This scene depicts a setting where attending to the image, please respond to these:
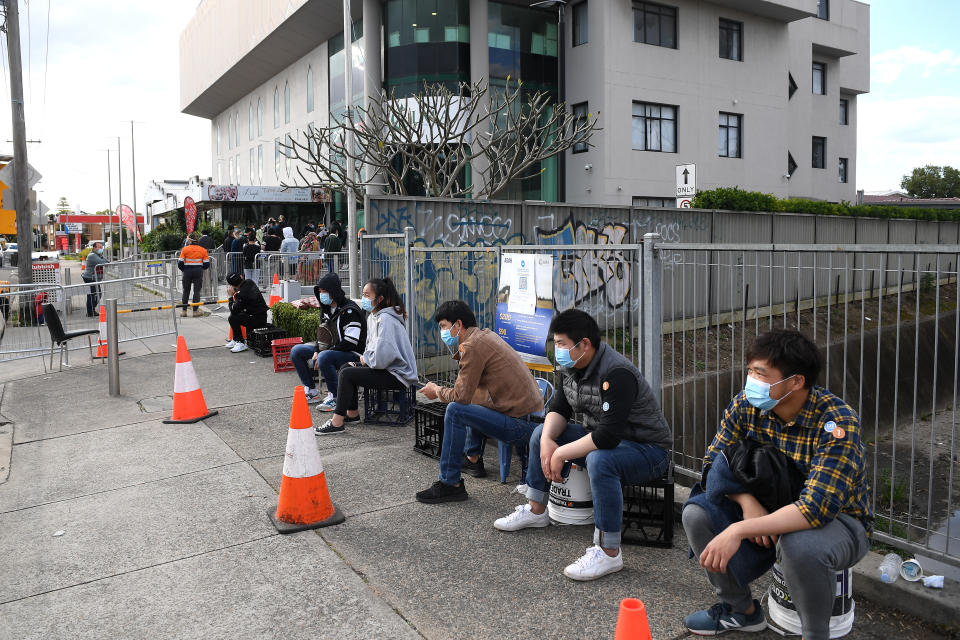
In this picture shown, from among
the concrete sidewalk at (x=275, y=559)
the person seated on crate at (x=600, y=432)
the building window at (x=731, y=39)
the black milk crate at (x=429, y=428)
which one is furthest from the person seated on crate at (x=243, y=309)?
the building window at (x=731, y=39)

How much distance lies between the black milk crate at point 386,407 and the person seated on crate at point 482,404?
6.86 feet

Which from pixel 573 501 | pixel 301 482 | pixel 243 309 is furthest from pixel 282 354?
pixel 573 501

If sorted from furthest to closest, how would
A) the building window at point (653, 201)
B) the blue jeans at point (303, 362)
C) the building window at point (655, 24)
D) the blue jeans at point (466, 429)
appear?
the building window at point (653, 201) < the building window at point (655, 24) < the blue jeans at point (303, 362) < the blue jeans at point (466, 429)

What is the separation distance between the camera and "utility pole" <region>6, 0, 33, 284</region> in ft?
55.7

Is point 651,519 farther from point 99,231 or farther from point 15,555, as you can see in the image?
point 99,231

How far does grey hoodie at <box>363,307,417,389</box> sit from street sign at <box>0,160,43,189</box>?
14.6 metres

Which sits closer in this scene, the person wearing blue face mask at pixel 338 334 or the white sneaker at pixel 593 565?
the white sneaker at pixel 593 565

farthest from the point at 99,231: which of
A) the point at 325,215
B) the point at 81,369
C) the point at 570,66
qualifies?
the point at 81,369

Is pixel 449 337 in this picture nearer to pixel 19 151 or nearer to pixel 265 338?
pixel 265 338

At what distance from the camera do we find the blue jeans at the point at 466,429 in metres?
5.00

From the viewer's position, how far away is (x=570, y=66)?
2784 cm

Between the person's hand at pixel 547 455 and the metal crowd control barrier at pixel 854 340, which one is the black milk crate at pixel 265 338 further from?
the person's hand at pixel 547 455

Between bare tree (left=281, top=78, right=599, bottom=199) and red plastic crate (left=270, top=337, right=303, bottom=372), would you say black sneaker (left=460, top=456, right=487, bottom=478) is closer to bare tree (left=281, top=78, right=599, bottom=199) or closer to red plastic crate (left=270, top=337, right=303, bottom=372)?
red plastic crate (left=270, top=337, right=303, bottom=372)

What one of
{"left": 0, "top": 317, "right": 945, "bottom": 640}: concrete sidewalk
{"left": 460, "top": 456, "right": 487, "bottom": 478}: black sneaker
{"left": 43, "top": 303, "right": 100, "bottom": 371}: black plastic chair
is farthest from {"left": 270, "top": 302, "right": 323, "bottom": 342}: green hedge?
{"left": 460, "top": 456, "right": 487, "bottom": 478}: black sneaker
